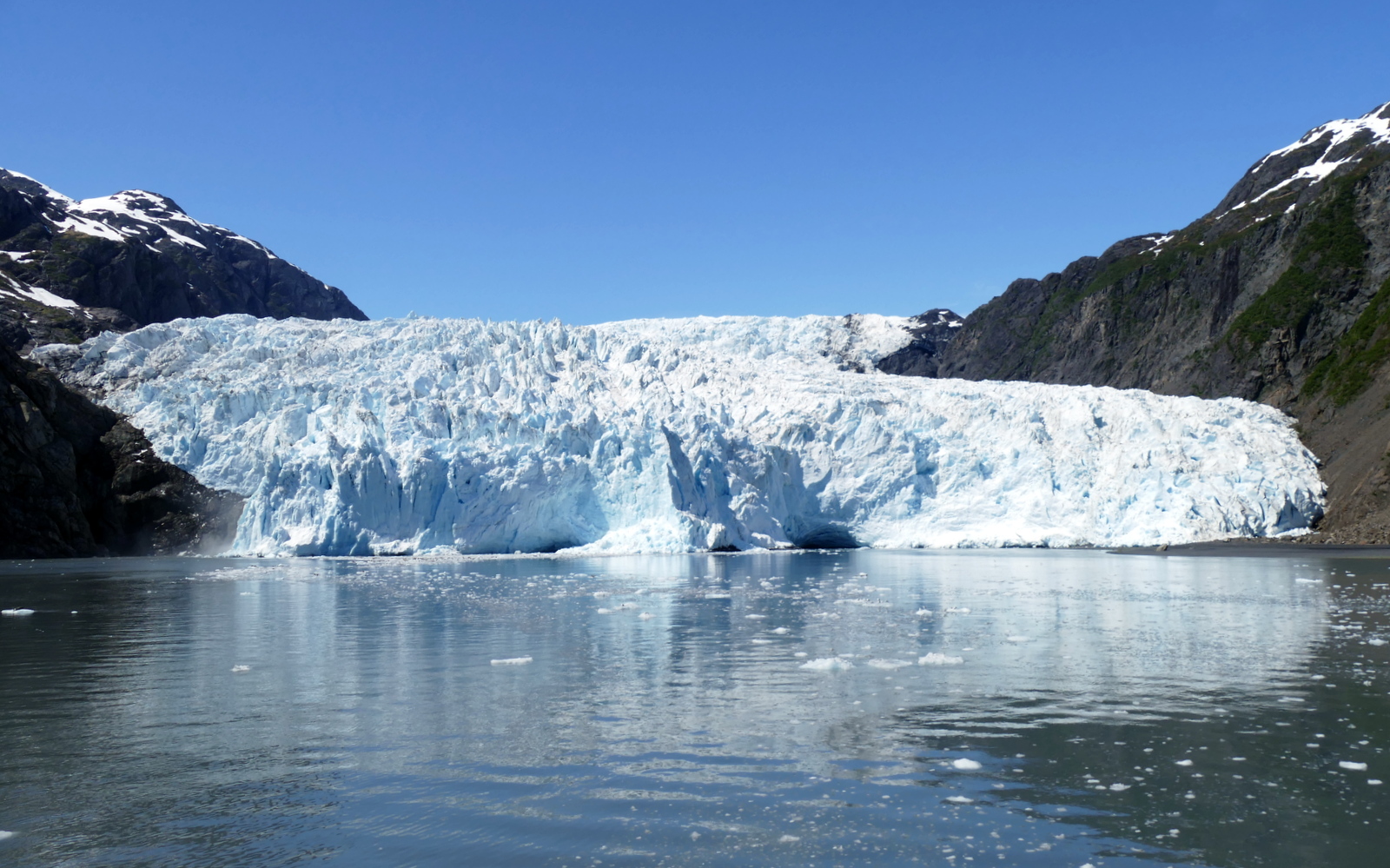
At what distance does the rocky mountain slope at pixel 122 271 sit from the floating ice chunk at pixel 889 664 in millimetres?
50535

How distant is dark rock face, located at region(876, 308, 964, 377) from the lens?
229 ft

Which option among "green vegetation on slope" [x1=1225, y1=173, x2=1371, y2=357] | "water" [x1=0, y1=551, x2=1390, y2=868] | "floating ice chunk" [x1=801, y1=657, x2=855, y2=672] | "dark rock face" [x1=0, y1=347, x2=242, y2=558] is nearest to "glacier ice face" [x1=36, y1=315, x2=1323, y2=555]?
"dark rock face" [x1=0, y1=347, x2=242, y2=558]

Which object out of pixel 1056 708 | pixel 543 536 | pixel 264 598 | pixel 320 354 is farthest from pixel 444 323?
pixel 1056 708

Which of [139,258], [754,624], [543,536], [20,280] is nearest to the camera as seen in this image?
[754,624]

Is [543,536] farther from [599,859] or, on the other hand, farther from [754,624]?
[599,859]

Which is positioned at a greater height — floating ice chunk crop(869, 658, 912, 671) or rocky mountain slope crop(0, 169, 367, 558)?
rocky mountain slope crop(0, 169, 367, 558)

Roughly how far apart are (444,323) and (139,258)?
41547mm

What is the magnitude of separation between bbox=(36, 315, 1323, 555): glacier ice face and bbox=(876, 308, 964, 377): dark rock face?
31.7 meters

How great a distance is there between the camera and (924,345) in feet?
241

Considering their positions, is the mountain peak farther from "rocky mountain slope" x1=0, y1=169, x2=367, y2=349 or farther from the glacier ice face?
"rocky mountain slope" x1=0, y1=169, x2=367, y2=349

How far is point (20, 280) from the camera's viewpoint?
58.3m

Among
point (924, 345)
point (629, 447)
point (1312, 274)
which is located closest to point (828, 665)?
point (629, 447)

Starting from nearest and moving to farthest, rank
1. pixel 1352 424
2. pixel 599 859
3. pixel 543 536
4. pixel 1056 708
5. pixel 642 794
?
1. pixel 599 859
2. pixel 642 794
3. pixel 1056 708
4. pixel 543 536
5. pixel 1352 424

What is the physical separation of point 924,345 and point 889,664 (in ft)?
219
